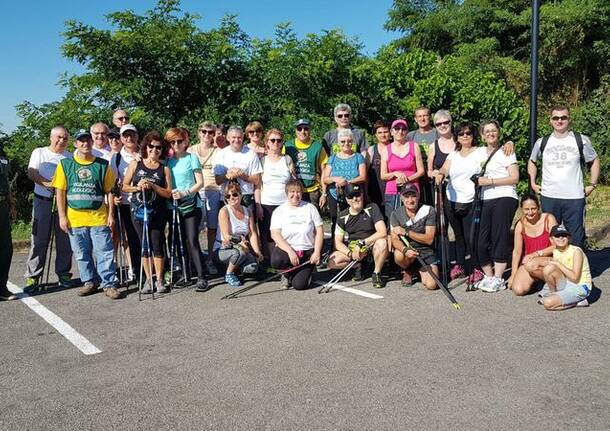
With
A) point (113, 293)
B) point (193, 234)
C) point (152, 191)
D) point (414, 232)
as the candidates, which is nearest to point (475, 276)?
point (414, 232)

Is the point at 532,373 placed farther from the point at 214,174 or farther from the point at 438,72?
the point at 438,72

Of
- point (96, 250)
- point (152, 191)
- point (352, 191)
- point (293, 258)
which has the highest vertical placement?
point (152, 191)

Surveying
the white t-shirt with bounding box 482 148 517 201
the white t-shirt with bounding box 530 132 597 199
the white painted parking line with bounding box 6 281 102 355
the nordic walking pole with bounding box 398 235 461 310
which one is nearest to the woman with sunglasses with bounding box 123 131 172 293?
the white painted parking line with bounding box 6 281 102 355

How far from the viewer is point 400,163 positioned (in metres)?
7.38

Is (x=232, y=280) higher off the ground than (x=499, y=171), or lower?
lower

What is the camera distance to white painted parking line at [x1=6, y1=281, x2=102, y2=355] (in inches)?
213

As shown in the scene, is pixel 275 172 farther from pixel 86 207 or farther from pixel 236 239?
pixel 86 207

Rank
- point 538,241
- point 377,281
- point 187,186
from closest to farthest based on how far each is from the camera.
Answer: point 538,241, point 377,281, point 187,186

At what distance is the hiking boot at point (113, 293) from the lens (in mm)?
→ 6977

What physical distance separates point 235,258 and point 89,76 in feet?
18.7

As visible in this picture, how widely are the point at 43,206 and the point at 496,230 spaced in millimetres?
5111

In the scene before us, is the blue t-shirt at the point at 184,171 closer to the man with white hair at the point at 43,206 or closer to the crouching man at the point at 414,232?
the man with white hair at the point at 43,206

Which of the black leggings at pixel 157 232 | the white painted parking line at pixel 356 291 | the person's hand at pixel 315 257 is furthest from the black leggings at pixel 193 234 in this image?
the white painted parking line at pixel 356 291

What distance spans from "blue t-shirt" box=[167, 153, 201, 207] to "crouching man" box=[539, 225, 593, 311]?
3862 mm
